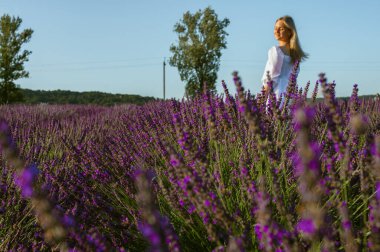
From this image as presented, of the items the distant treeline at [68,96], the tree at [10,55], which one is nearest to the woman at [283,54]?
the tree at [10,55]

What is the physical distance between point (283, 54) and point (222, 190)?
404 cm

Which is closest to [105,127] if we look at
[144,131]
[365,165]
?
[144,131]

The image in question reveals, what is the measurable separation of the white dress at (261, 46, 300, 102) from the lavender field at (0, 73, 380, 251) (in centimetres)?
149

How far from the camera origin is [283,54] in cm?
542

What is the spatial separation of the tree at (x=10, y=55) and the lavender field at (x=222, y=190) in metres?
22.3

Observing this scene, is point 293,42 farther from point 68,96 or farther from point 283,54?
point 68,96

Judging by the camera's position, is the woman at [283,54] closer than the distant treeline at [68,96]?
Yes

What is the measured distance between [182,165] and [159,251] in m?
0.45

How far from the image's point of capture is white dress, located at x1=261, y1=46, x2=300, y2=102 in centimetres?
536

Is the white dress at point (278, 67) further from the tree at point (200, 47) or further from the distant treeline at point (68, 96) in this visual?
the distant treeline at point (68, 96)

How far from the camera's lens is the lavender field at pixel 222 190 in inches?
31.0

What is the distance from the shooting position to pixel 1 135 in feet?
2.49

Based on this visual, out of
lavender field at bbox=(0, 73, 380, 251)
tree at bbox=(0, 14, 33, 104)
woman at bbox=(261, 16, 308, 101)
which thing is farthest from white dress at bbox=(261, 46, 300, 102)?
tree at bbox=(0, 14, 33, 104)

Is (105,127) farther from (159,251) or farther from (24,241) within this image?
(159,251)
